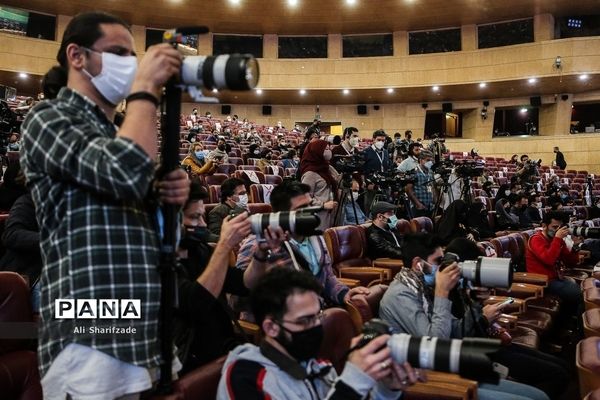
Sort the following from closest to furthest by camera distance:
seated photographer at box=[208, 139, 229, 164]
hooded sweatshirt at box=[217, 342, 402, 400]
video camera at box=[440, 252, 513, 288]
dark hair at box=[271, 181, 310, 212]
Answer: hooded sweatshirt at box=[217, 342, 402, 400] < video camera at box=[440, 252, 513, 288] < dark hair at box=[271, 181, 310, 212] < seated photographer at box=[208, 139, 229, 164]

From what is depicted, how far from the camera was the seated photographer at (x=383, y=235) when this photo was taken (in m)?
4.20

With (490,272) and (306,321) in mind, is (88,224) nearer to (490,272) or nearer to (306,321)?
(306,321)

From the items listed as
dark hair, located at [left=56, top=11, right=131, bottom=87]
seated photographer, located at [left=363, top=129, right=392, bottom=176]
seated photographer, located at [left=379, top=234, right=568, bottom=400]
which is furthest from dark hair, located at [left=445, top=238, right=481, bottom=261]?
seated photographer, located at [left=363, top=129, right=392, bottom=176]

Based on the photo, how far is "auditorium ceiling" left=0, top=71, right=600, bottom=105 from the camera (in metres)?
14.1

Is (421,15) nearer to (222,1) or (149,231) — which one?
(222,1)

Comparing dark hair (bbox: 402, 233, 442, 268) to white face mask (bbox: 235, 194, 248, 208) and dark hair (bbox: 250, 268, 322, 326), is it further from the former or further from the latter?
white face mask (bbox: 235, 194, 248, 208)

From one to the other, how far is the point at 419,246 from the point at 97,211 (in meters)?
1.69

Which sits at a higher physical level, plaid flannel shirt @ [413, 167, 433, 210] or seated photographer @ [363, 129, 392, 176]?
seated photographer @ [363, 129, 392, 176]

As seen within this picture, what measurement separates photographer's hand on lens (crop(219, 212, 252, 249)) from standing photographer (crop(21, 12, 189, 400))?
263 mm

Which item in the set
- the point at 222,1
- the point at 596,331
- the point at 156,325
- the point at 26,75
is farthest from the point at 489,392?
the point at 26,75

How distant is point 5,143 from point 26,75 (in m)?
11.0

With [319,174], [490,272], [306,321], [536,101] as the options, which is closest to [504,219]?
[319,174]

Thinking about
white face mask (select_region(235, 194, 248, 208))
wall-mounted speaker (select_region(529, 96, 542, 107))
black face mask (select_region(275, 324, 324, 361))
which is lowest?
black face mask (select_region(275, 324, 324, 361))

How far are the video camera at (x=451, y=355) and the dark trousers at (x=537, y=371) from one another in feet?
5.43
